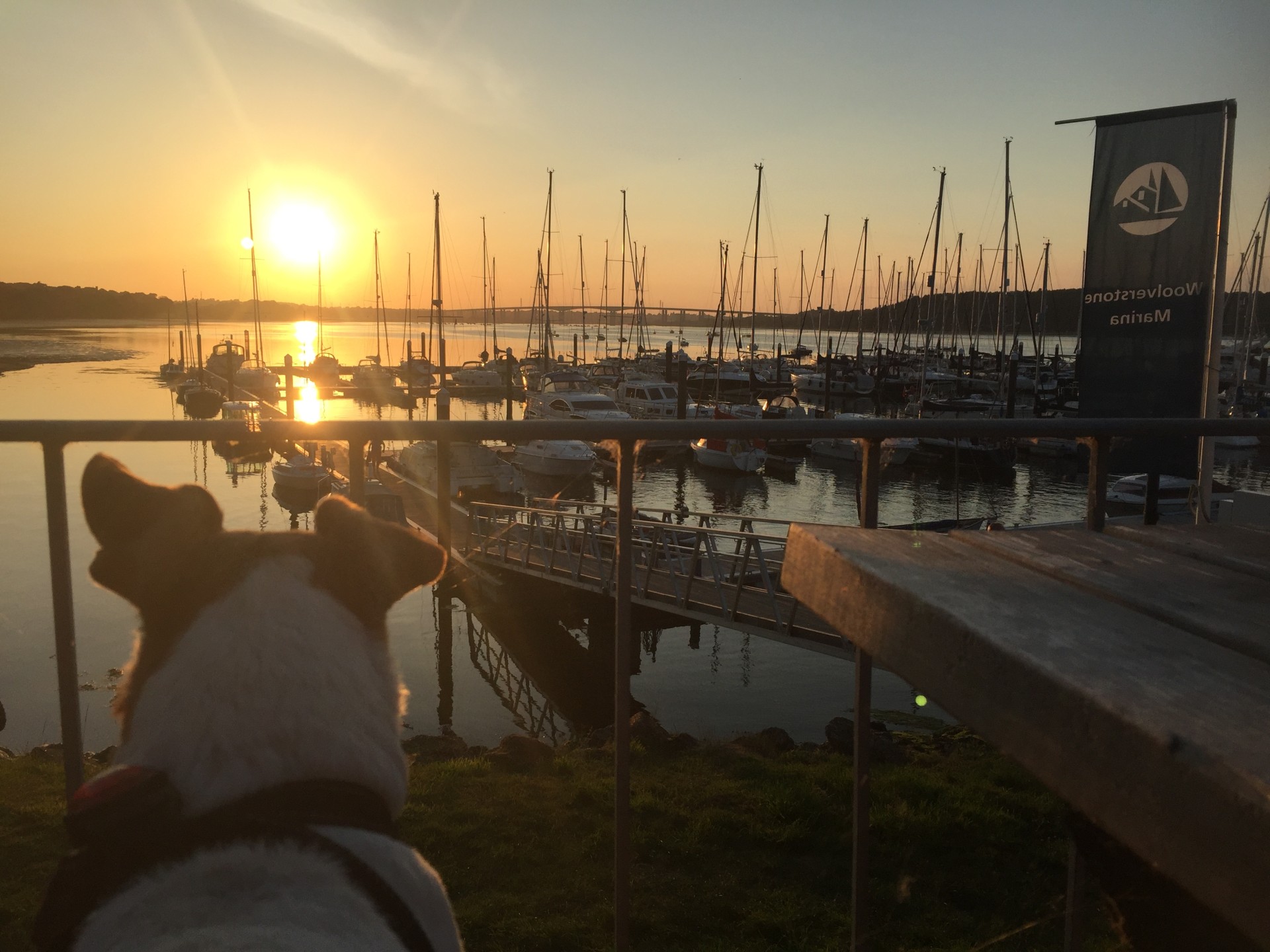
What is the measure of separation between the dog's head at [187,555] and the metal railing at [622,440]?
0.58 m

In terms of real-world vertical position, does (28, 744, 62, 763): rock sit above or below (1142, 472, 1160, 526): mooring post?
below

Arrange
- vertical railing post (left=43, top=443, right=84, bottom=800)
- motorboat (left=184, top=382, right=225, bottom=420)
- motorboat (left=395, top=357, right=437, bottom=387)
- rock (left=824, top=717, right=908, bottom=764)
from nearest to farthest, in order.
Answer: vertical railing post (left=43, top=443, right=84, bottom=800)
rock (left=824, top=717, right=908, bottom=764)
motorboat (left=184, top=382, right=225, bottom=420)
motorboat (left=395, top=357, right=437, bottom=387)

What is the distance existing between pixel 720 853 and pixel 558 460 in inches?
1324

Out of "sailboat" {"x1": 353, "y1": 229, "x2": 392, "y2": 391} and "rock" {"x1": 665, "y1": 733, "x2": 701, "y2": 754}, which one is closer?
"rock" {"x1": 665, "y1": 733, "x2": 701, "y2": 754}

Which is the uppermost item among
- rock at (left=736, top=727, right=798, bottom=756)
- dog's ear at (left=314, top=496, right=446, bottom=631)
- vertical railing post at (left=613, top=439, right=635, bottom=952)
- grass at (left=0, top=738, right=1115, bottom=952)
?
dog's ear at (left=314, top=496, right=446, bottom=631)

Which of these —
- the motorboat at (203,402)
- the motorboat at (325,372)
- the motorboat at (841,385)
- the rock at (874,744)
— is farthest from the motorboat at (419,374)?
the rock at (874,744)

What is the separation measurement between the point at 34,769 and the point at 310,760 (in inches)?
359

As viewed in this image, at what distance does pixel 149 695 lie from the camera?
1.35m

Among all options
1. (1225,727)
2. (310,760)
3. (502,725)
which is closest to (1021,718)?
(1225,727)

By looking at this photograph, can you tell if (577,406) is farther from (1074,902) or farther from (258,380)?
(1074,902)

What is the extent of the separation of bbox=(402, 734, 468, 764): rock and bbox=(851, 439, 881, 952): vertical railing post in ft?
25.6

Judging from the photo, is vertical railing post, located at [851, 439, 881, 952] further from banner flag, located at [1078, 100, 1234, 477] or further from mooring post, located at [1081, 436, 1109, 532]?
banner flag, located at [1078, 100, 1234, 477]

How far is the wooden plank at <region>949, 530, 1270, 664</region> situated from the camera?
1.58m

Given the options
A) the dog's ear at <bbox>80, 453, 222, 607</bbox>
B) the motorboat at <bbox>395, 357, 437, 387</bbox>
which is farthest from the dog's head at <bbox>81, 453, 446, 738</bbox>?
the motorboat at <bbox>395, 357, 437, 387</bbox>
